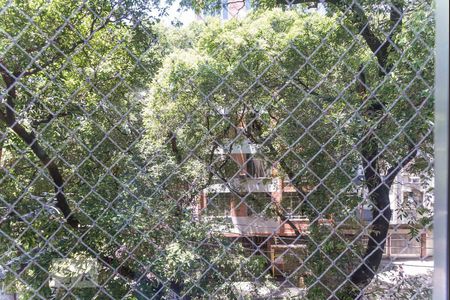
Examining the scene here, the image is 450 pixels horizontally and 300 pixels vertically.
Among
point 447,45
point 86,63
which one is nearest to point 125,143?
point 86,63

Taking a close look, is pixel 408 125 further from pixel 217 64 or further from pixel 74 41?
pixel 74 41

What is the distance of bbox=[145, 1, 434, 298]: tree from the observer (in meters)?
1.38

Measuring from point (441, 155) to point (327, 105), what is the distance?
915 mm

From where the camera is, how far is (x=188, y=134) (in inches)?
72.4

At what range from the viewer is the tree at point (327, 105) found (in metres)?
1.38

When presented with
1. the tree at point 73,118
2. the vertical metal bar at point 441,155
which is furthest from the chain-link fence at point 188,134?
the vertical metal bar at point 441,155

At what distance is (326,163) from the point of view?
199 cm

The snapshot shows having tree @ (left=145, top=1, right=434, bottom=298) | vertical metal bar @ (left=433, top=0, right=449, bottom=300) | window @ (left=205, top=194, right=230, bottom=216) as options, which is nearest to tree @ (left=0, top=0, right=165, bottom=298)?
tree @ (left=145, top=1, right=434, bottom=298)

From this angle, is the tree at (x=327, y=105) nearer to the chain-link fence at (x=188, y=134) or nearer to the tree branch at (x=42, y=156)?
the chain-link fence at (x=188, y=134)

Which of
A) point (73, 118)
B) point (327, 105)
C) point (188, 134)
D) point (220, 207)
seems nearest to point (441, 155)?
point (327, 105)

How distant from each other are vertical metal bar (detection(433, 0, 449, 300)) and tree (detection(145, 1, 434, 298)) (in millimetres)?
483

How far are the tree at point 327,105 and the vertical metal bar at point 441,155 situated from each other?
1.58 feet

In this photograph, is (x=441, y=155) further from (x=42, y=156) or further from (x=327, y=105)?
(x=42, y=156)

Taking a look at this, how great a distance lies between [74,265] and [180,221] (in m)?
0.74
